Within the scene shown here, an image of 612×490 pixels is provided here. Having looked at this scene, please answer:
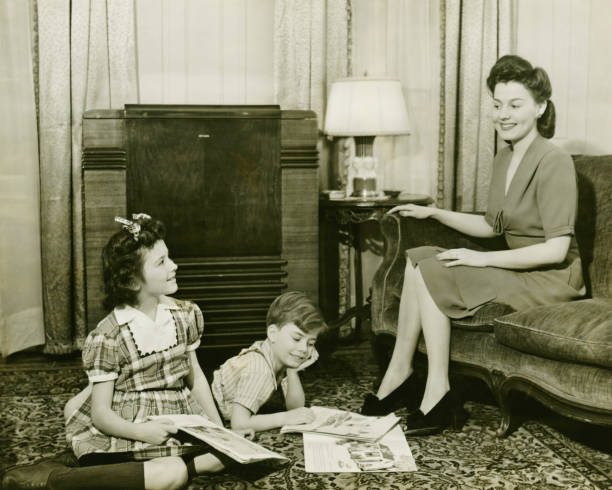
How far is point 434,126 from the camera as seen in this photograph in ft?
12.4

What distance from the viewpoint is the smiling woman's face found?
2559 millimetres

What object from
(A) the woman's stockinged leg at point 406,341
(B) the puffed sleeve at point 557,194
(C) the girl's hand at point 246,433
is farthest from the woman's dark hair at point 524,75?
(C) the girl's hand at point 246,433

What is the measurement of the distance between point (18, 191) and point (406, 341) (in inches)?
73.3

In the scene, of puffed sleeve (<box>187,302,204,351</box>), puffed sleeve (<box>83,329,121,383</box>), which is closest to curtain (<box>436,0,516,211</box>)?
puffed sleeve (<box>187,302,204,351</box>)

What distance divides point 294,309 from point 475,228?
864 mm

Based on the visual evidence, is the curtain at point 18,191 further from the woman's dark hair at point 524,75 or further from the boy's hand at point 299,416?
the woman's dark hair at point 524,75

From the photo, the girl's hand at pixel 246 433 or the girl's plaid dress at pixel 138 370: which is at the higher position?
the girl's plaid dress at pixel 138 370

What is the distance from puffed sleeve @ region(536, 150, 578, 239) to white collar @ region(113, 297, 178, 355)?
120 centimetres

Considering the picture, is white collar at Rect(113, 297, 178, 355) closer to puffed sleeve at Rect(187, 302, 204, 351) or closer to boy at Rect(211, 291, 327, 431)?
puffed sleeve at Rect(187, 302, 204, 351)

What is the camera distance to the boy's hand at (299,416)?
2.38 m

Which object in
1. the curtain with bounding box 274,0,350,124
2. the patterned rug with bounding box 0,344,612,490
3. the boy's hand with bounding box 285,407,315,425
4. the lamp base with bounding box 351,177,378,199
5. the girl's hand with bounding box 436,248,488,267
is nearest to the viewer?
the patterned rug with bounding box 0,344,612,490

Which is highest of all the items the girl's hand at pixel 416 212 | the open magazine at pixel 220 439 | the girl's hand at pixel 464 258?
the girl's hand at pixel 416 212

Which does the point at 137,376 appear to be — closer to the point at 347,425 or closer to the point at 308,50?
the point at 347,425

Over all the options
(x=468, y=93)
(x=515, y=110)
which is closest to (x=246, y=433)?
(x=515, y=110)
